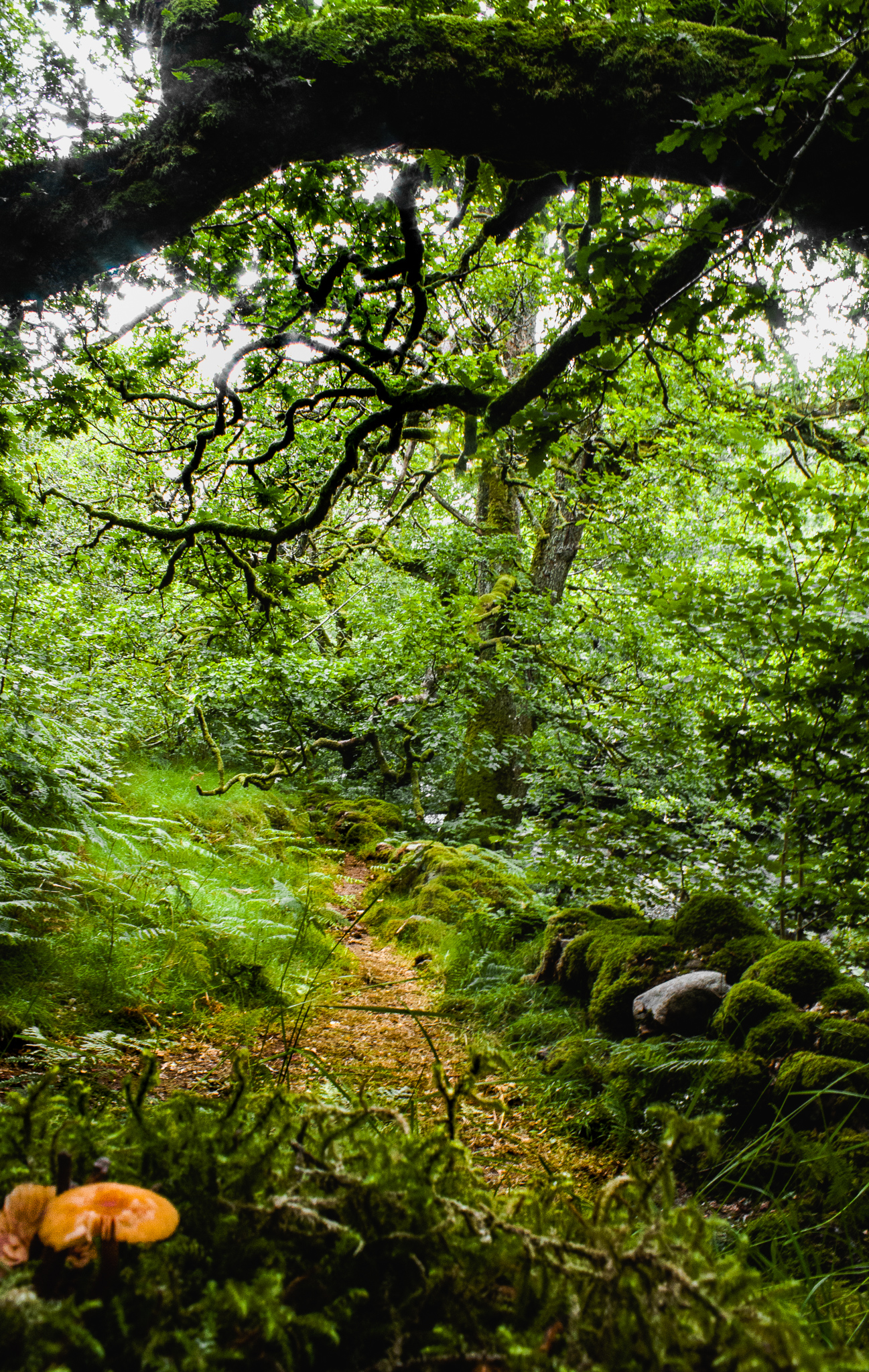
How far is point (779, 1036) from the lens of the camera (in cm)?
276

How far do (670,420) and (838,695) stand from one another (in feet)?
25.2

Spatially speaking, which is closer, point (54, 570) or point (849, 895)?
point (849, 895)

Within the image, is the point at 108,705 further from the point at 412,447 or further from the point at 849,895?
the point at 849,895

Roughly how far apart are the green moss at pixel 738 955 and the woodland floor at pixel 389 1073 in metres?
1.26

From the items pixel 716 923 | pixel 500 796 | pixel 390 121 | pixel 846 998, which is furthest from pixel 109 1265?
pixel 500 796

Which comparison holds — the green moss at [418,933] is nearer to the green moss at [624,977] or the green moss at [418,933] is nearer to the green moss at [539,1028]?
the green moss at [539,1028]

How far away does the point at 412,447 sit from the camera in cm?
1046

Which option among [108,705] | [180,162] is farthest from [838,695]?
[108,705]

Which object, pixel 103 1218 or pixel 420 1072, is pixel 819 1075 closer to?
pixel 420 1072

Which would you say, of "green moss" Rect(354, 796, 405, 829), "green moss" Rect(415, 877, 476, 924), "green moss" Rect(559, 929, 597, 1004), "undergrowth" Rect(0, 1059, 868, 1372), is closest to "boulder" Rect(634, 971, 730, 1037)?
Answer: "green moss" Rect(559, 929, 597, 1004)

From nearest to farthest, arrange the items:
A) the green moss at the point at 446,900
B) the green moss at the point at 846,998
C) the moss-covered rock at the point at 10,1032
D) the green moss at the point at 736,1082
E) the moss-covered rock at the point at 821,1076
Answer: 1. the moss-covered rock at the point at 821,1076
2. the moss-covered rock at the point at 10,1032
3. the green moss at the point at 736,1082
4. the green moss at the point at 846,998
5. the green moss at the point at 446,900

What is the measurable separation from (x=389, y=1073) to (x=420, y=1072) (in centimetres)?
38

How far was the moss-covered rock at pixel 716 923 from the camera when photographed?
382cm

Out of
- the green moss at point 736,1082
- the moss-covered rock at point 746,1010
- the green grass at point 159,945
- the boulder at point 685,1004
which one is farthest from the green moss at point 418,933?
the green moss at point 736,1082
